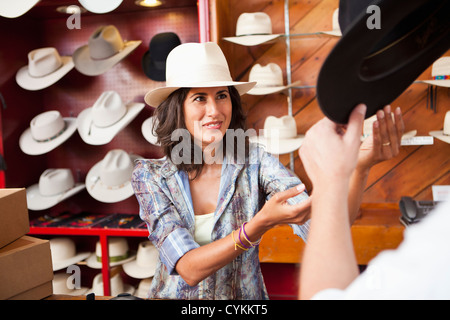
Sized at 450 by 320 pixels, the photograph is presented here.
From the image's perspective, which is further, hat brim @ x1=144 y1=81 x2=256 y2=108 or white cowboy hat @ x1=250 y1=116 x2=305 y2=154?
white cowboy hat @ x1=250 y1=116 x2=305 y2=154

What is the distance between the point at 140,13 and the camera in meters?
2.56

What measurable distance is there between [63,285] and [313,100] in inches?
79.2

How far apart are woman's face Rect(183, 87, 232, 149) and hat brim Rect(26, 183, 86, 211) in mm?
1386

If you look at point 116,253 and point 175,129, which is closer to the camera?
point 175,129

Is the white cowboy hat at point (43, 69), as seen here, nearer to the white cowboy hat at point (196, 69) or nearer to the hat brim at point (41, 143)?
the hat brim at point (41, 143)

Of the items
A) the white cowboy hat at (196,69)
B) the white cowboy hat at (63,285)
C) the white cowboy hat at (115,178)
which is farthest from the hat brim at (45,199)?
the white cowboy hat at (196,69)

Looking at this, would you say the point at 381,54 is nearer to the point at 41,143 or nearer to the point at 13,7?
the point at 13,7

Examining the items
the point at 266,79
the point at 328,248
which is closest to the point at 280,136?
the point at 266,79

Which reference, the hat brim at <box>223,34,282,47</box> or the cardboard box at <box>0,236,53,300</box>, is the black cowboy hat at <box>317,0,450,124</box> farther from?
the hat brim at <box>223,34,282,47</box>

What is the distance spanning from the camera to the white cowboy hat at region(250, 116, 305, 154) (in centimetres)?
229

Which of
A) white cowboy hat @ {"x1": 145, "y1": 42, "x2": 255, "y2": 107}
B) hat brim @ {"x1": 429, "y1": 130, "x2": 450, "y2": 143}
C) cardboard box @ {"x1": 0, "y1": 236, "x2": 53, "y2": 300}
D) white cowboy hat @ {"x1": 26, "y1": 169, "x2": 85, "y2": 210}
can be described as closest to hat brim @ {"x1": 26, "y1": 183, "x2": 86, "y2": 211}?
white cowboy hat @ {"x1": 26, "y1": 169, "x2": 85, "y2": 210}

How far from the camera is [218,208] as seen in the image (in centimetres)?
139

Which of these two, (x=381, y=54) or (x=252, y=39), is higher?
(x=252, y=39)
